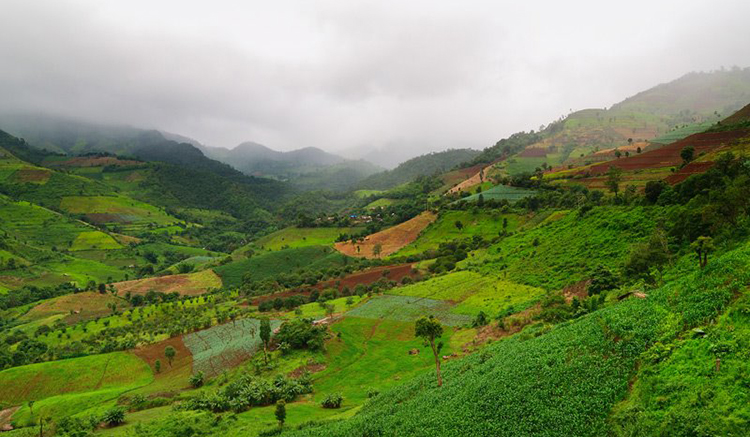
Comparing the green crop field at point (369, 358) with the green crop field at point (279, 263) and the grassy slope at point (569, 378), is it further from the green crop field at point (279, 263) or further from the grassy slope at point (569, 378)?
the green crop field at point (279, 263)

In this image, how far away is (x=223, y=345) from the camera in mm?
82000

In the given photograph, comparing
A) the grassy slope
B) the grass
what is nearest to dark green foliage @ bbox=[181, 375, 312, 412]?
the grassy slope

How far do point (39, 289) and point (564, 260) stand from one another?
20249 cm

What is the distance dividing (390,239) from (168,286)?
96.3m

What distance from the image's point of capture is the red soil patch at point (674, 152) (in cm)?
10375

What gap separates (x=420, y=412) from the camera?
33.3m

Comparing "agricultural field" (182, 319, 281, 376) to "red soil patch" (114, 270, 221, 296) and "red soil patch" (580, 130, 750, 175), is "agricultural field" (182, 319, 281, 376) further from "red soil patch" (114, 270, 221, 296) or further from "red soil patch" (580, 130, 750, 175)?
"red soil patch" (580, 130, 750, 175)

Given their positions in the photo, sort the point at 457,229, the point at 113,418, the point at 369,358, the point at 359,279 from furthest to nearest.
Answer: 1. the point at 457,229
2. the point at 359,279
3. the point at 369,358
4. the point at 113,418

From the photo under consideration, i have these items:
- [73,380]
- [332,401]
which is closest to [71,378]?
[73,380]

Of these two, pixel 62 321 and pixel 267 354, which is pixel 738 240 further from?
pixel 62 321

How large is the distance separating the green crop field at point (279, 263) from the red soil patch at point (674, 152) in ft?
369

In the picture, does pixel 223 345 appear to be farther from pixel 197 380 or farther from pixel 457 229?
pixel 457 229

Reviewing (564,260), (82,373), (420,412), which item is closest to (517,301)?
(564,260)

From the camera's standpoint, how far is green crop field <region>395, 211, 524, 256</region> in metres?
145
